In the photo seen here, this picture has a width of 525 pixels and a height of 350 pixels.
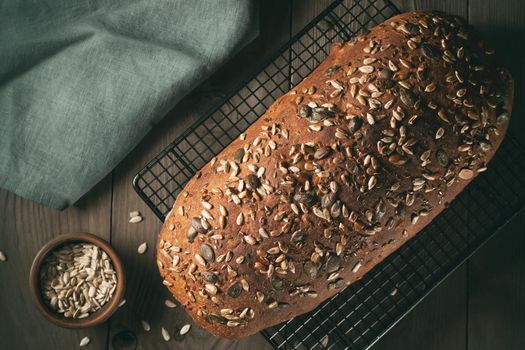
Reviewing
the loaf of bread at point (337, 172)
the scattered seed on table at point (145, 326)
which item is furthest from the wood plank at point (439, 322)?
the scattered seed on table at point (145, 326)

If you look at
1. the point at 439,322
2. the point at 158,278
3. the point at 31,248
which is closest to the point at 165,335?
the point at 158,278

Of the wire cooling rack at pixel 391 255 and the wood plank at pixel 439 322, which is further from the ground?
the wire cooling rack at pixel 391 255

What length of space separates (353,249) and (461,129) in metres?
0.41

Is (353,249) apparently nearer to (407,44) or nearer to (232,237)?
(232,237)

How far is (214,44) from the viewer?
178 cm

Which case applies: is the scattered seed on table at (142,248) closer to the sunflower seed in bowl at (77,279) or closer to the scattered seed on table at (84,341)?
the sunflower seed in bowl at (77,279)

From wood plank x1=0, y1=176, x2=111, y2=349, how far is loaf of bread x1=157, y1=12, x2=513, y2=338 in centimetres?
44

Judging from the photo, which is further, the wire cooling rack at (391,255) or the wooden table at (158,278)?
the wooden table at (158,278)

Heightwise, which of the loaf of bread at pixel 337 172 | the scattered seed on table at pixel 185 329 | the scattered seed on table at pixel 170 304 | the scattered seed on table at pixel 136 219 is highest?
the loaf of bread at pixel 337 172

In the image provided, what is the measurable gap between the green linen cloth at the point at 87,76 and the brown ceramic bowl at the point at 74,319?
186 mm

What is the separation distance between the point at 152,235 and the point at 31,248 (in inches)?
15.1

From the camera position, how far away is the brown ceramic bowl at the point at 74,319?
5.54ft

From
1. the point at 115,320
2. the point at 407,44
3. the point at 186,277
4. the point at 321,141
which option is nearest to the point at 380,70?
the point at 407,44

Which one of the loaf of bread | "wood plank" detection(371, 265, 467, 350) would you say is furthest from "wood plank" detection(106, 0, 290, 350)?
"wood plank" detection(371, 265, 467, 350)
